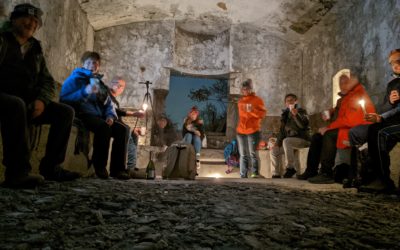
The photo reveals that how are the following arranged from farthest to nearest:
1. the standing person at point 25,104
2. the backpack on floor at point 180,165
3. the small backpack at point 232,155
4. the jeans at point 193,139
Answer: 1. the small backpack at point 232,155
2. the jeans at point 193,139
3. the backpack on floor at point 180,165
4. the standing person at point 25,104

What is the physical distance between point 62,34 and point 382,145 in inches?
251

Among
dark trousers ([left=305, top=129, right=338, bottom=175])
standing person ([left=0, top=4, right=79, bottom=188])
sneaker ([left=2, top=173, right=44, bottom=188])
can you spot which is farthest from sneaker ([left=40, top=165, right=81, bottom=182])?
dark trousers ([left=305, top=129, right=338, bottom=175])

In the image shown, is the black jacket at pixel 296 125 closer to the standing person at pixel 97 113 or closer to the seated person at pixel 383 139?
the seated person at pixel 383 139

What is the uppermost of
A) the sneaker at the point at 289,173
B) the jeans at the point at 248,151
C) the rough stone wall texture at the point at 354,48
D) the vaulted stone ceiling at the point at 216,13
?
the vaulted stone ceiling at the point at 216,13

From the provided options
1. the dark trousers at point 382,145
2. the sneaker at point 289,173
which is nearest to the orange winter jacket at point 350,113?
the dark trousers at point 382,145

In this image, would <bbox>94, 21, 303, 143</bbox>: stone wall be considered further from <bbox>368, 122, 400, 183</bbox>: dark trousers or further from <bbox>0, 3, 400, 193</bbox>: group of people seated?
<bbox>368, 122, 400, 183</bbox>: dark trousers

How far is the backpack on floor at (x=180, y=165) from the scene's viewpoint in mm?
4645

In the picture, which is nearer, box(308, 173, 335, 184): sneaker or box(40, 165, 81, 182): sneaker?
box(40, 165, 81, 182): sneaker

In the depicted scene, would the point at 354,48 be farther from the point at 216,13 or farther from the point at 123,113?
the point at 123,113

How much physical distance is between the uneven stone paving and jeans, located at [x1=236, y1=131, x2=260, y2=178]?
10.5 ft

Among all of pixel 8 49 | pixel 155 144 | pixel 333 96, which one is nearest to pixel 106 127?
pixel 8 49

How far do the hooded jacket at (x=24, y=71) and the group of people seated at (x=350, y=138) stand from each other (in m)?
3.25

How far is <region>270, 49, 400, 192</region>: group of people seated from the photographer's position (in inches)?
116

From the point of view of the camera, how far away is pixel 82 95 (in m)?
3.69
